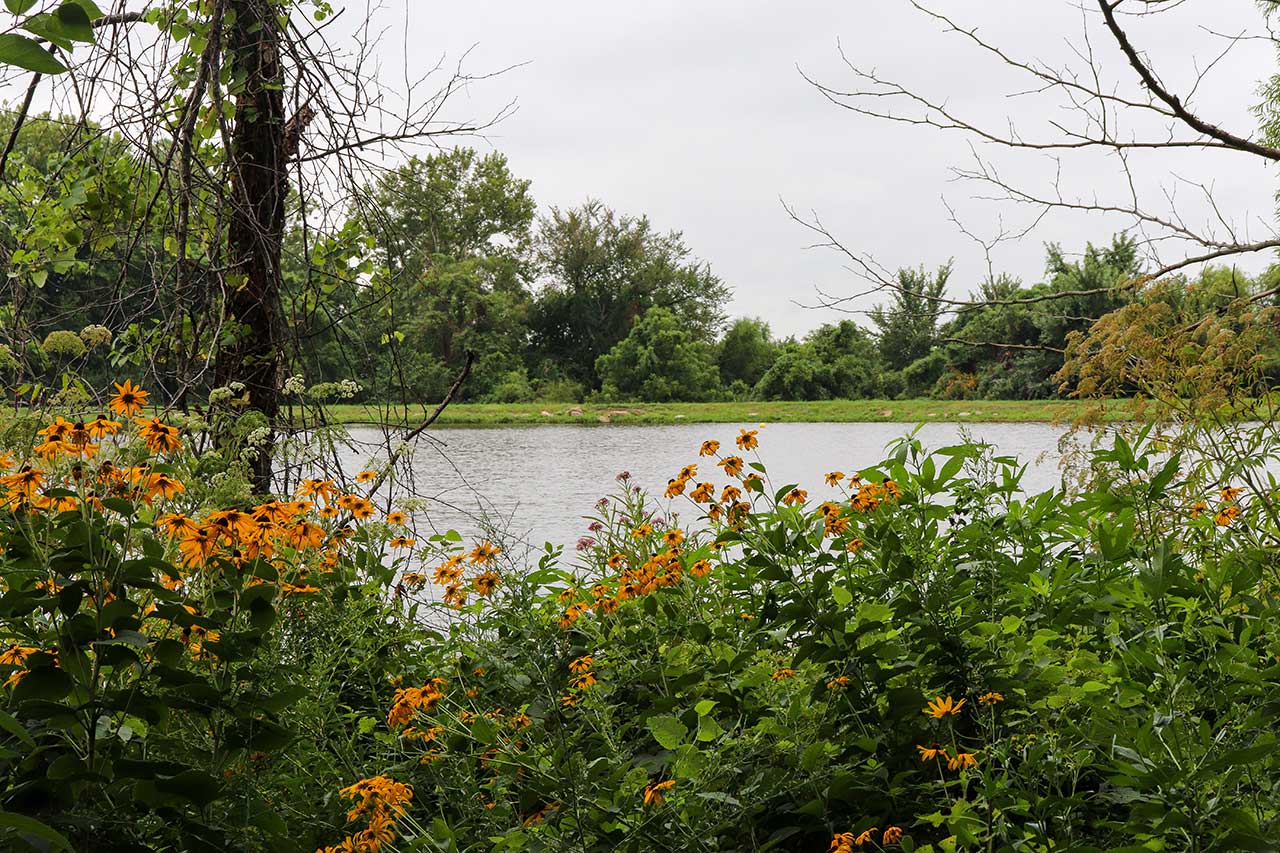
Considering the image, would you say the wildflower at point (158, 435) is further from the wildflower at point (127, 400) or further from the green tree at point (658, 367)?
the green tree at point (658, 367)

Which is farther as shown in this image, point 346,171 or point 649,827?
point 346,171

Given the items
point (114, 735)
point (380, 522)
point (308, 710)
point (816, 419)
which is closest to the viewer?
point (114, 735)

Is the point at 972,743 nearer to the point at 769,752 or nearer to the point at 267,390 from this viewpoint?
the point at 769,752

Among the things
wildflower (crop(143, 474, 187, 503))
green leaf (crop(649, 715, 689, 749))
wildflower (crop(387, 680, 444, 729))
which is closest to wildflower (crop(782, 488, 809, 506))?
green leaf (crop(649, 715, 689, 749))

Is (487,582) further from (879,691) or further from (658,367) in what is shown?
(658,367)

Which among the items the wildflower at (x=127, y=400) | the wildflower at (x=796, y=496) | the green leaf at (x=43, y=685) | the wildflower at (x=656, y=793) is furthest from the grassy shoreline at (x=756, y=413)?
the green leaf at (x=43, y=685)

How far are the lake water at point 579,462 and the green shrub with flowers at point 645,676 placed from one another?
0.30m

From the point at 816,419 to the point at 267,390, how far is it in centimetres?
384

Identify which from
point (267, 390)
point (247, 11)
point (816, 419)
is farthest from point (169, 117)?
point (816, 419)

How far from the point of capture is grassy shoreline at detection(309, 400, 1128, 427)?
18.9 feet

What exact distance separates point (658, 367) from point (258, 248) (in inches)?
213

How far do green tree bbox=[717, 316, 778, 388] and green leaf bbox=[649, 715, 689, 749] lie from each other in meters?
6.95

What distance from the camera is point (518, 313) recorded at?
32.6 feet

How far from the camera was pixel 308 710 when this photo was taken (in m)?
1.41
